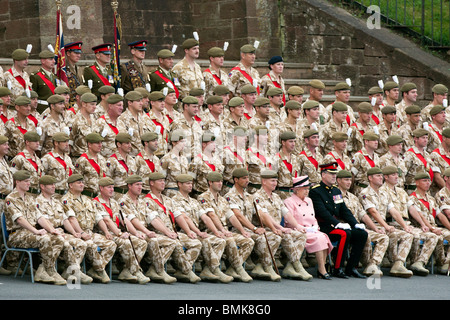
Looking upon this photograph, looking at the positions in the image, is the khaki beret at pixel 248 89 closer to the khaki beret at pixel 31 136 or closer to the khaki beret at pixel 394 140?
the khaki beret at pixel 394 140

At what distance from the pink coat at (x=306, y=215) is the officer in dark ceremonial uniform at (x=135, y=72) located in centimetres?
339

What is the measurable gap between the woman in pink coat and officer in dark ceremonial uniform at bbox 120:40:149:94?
11.0 feet

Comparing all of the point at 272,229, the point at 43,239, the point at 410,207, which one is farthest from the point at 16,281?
the point at 410,207

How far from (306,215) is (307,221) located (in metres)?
0.08

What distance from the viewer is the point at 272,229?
14.7 m

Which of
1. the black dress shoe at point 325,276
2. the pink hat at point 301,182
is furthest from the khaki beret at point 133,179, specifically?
the black dress shoe at point 325,276

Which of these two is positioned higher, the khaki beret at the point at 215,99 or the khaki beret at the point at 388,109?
the khaki beret at the point at 215,99

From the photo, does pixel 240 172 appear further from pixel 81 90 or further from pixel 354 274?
pixel 81 90

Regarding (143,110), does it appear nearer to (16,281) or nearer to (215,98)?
(215,98)

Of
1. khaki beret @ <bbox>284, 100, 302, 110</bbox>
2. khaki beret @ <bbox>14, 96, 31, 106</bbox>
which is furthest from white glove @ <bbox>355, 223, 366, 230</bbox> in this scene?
khaki beret @ <bbox>14, 96, 31, 106</bbox>

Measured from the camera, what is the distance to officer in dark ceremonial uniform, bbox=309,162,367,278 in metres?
14.9

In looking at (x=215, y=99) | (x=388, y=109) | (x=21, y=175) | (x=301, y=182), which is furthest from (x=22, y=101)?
(x=388, y=109)

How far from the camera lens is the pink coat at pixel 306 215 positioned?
14.8m

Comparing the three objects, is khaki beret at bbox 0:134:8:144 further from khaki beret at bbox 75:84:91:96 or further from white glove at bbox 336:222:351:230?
white glove at bbox 336:222:351:230
